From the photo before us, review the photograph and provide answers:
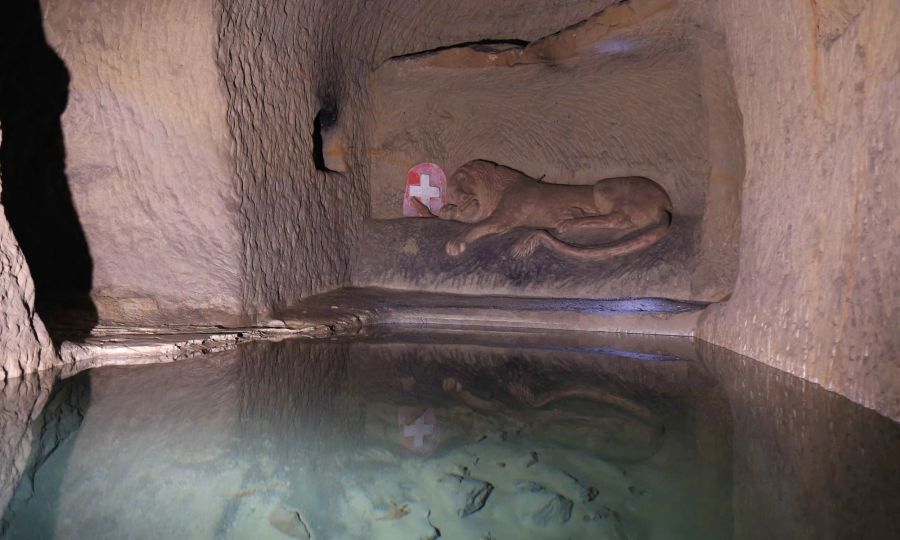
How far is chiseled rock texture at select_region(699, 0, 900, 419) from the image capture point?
1980 millimetres

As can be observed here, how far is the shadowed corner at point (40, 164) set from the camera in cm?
316

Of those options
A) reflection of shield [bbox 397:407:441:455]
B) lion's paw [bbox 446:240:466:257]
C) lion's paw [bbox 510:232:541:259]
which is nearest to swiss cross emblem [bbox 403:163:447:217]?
lion's paw [bbox 446:240:466:257]

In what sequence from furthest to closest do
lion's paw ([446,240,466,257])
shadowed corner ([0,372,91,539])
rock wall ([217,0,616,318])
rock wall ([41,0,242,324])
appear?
lion's paw ([446,240,466,257])
rock wall ([217,0,616,318])
rock wall ([41,0,242,324])
shadowed corner ([0,372,91,539])

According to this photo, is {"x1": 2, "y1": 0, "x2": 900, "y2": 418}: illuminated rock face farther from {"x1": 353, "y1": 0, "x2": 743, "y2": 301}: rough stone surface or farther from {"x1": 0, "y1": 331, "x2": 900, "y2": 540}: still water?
{"x1": 0, "y1": 331, "x2": 900, "y2": 540}: still water

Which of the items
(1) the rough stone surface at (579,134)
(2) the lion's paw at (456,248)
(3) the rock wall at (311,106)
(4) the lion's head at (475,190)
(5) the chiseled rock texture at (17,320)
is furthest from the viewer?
(4) the lion's head at (475,190)

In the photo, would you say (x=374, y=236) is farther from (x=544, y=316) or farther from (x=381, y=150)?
(x=544, y=316)

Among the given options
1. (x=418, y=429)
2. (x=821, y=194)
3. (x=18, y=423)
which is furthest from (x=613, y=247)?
(x=18, y=423)

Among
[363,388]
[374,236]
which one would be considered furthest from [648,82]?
[363,388]

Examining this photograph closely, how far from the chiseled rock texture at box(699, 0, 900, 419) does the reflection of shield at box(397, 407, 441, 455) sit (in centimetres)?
117

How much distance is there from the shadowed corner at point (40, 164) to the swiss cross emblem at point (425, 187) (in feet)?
7.62

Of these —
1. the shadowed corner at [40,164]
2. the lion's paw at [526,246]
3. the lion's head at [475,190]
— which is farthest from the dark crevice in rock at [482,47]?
the shadowed corner at [40,164]

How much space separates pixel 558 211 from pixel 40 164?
2847 mm

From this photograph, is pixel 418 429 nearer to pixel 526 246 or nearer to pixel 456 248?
pixel 526 246

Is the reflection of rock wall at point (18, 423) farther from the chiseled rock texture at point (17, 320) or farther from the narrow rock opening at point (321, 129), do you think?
the narrow rock opening at point (321, 129)
